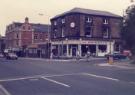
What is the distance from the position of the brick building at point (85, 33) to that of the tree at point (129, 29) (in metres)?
27.6

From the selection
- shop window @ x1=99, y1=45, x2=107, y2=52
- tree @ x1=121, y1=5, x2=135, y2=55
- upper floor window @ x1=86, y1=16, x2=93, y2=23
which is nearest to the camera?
tree @ x1=121, y1=5, x2=135, y2=55

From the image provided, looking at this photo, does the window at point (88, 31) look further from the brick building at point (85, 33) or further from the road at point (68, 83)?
the road at point (68, 83)

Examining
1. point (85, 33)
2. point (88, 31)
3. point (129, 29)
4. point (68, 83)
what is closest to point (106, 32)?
point (88, 31)

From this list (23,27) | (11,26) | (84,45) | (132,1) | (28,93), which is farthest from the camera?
(11,26)

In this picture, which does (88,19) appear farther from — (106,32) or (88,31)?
(106,32)

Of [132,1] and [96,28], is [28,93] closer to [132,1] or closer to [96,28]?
[132,1]

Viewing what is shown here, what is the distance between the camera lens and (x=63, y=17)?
75688mm

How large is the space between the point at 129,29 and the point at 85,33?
1257 inches

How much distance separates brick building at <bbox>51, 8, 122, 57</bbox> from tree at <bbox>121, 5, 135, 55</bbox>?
2761 cm

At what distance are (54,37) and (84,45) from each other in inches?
456

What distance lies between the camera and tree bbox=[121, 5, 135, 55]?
3931 cm

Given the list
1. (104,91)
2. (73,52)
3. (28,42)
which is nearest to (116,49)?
(73,52)

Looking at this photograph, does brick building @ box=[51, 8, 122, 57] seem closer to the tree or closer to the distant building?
the distant building

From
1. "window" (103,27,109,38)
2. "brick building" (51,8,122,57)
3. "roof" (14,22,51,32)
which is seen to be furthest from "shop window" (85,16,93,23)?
"roof" (14,22,51,32)
